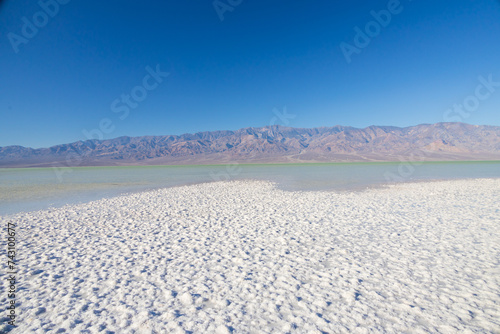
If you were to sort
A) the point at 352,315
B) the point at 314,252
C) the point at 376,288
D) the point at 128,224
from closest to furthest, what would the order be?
1. the point at 352,315
2. the point at 376,288
3. the point at 314,252
4. the point at 128,224

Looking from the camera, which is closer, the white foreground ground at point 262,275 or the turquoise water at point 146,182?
the white foreground ground at point 262,275

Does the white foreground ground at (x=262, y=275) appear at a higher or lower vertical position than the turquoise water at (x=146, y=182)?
higher

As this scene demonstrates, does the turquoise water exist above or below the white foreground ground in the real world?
below

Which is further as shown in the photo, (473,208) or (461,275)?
(473,208)

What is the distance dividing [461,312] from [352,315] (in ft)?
5.84

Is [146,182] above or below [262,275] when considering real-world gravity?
below

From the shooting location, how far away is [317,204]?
41.4 ft

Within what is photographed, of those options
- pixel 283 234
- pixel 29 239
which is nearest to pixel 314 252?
pixel 283 234

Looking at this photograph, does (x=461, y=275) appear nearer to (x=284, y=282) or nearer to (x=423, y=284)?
(x=423, y=284)

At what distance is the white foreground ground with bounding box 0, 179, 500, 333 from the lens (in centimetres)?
361

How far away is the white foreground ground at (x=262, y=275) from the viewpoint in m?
3.61

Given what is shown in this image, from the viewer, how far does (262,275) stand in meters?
5.01

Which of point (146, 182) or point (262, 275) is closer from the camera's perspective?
point (262, 275)

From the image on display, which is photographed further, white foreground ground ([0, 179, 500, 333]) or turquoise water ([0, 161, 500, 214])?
turquoise water ([0, 161, 500, 214])
